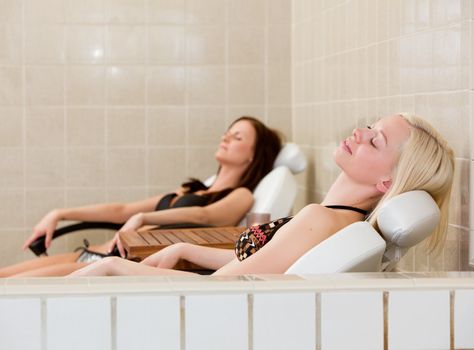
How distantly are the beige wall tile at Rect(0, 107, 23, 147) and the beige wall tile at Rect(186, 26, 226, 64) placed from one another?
1023 millimetres

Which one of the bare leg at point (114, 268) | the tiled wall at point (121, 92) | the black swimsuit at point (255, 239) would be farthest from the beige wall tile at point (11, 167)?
the bare leg at point (114, 268)

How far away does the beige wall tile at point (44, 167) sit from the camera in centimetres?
535

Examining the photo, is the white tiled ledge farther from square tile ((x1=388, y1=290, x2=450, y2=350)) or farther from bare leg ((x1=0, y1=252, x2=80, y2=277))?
bare leg ((x1=0, y1=252, x2=80, y2=277))

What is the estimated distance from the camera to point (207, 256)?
306cm

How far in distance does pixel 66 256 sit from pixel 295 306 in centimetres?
286

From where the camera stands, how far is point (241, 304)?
5.96 ft

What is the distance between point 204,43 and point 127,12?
0.47 meters

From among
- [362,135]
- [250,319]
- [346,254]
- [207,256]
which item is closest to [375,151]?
[362,135]

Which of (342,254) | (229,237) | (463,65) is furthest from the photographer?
(229,237)

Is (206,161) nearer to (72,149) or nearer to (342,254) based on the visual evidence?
(72,149)

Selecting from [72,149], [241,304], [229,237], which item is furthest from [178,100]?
[241,304]

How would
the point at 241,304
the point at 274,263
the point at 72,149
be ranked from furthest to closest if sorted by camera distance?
the point at 72,149, the point at 274,263, the point at 241,304

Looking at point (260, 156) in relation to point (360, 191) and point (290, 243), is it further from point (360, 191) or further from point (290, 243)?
point (290, 243)

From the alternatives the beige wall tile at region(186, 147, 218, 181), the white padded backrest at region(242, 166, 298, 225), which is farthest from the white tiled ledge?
the beige wall tile at region(186, 147, 218, 181)
